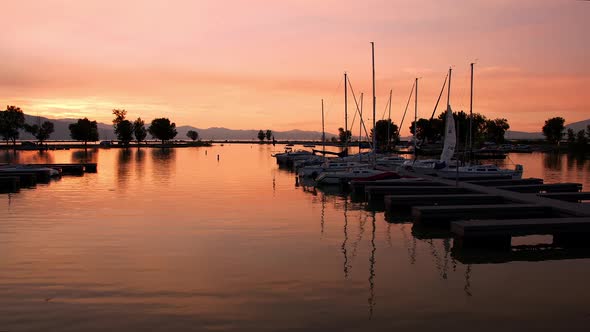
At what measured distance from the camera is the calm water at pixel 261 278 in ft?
41.7

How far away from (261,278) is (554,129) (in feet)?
635

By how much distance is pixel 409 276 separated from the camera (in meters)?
16.8

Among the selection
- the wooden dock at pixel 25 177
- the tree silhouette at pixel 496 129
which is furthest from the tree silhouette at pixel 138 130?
the wooden dock at pixel 25 177

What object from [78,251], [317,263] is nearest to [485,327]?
[317,263]

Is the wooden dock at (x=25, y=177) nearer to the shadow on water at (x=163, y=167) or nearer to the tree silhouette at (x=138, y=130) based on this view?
the shadow on water at (x=163, y=167)

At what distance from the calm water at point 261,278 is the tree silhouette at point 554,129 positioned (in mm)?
178146

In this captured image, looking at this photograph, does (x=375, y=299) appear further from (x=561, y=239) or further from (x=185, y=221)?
(x=185, y=221)

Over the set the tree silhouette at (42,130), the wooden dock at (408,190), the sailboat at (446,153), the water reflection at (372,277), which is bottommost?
the water reflection at (372,277)

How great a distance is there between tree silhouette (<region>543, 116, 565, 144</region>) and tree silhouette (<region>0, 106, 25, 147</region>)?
19099cm

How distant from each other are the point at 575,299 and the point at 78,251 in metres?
19.0

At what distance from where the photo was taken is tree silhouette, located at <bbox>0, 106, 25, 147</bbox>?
144750mm

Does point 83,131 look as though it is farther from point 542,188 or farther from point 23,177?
point 542,188

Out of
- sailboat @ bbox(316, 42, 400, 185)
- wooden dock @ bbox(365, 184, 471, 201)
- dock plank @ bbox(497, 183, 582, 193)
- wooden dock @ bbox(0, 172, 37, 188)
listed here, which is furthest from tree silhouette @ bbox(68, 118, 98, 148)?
dock plank @ bbox(497, 183, 582, 193)

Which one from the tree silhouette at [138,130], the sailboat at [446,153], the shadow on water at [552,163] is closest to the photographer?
the sailboat at [446,153]
